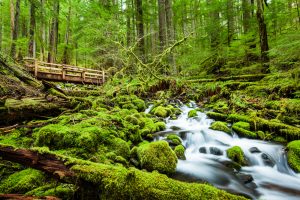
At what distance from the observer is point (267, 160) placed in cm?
520

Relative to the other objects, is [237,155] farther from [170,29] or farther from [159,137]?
[170,29]

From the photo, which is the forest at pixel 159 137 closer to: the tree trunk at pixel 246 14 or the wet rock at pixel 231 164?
the wet rock at pixel 231 164

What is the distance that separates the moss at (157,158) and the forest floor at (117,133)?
2 cm

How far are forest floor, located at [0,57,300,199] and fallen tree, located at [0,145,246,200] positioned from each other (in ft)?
0.03

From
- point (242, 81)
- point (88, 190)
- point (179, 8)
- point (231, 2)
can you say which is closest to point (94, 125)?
point (88, 190)

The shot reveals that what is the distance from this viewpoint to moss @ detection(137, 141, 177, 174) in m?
4.26

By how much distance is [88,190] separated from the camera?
2.55m

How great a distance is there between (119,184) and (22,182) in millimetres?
1477

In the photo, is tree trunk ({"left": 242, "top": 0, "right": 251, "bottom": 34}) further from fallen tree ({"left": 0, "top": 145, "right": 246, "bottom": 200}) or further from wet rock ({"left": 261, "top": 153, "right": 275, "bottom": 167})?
fallen tree ({"left": 0, "top": 145, "right": 246, "bottom": 200})

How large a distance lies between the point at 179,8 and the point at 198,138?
54.3 feet

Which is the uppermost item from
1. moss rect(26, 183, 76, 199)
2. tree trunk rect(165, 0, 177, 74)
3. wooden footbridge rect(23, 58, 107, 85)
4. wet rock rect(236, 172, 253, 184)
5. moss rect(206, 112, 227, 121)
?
tree trunk rect(165, 0, 177, 74)

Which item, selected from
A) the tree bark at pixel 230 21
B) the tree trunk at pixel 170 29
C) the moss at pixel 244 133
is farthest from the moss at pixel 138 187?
the tree bark at pixel 230 21

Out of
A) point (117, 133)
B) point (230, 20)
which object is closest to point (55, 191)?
point (117, 133)

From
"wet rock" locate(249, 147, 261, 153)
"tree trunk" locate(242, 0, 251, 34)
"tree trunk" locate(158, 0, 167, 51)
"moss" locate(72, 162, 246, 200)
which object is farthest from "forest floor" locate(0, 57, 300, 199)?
"tree trunk" locate(242, 0, 251, 34)
